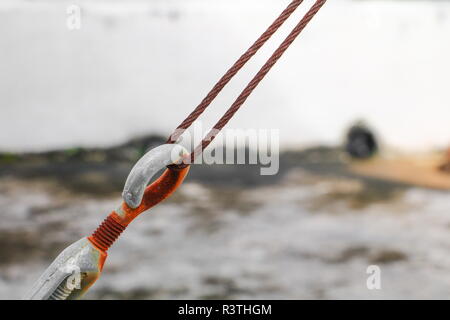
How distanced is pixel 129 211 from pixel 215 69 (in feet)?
19.4

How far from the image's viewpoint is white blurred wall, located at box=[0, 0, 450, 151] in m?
6.63

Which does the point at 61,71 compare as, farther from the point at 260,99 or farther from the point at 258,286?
the point at 258,286

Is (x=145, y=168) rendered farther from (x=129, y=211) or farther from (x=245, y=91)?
(x=245, y=91)

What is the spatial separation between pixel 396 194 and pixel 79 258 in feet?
13.9

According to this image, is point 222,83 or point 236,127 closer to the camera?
point 222,83

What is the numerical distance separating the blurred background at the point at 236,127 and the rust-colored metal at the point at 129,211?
2.23m

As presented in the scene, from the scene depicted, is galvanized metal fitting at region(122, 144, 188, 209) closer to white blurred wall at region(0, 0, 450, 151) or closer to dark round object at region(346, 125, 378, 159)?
white blurred wall at region(0, 0, 450, 151)

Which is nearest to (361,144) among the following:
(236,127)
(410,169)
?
(410,169)

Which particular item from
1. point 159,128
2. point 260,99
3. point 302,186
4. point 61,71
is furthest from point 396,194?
point 61,71

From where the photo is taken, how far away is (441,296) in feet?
10.7

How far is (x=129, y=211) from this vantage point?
1.24 m

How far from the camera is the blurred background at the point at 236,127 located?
12.5 feet

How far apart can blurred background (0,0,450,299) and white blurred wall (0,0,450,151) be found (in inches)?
0.7

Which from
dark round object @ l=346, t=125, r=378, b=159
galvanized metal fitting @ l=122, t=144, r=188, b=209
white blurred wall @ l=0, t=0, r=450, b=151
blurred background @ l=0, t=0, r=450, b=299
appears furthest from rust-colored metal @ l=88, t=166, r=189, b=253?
dark round object @ l=346, t=125, r=378, b=159
